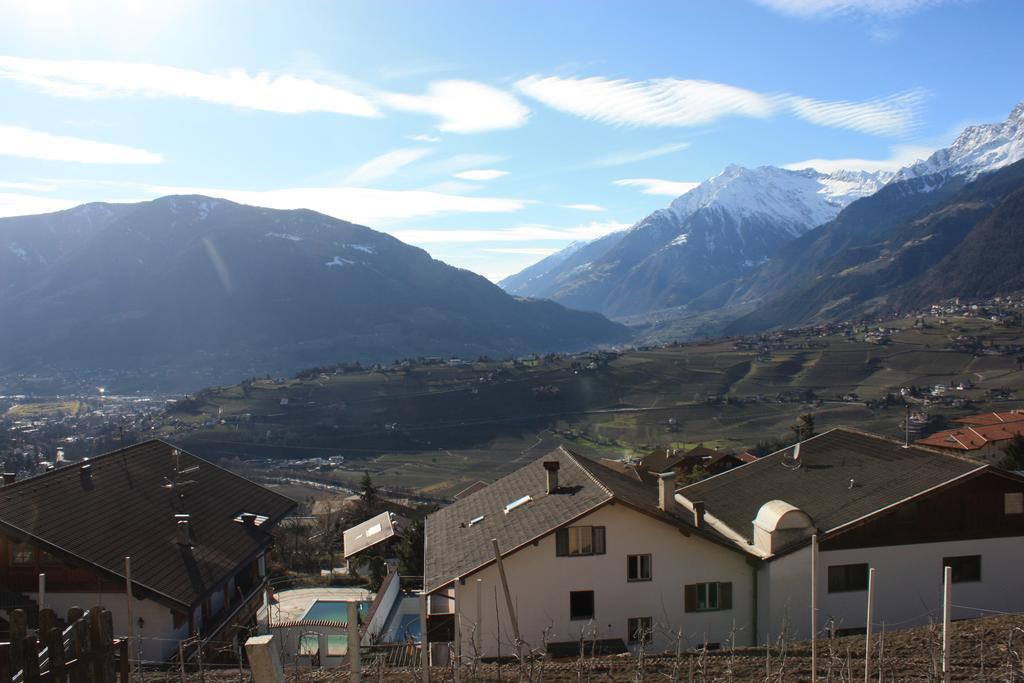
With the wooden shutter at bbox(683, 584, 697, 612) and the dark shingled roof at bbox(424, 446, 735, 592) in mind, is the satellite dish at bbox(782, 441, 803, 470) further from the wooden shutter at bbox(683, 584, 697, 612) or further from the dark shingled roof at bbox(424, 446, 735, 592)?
the wooden shutter at bbox(683, 584, 697, 612)

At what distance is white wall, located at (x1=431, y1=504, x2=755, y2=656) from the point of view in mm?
14797

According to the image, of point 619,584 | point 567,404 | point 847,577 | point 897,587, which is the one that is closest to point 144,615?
point 619,584

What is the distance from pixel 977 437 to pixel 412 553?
39.1 metres

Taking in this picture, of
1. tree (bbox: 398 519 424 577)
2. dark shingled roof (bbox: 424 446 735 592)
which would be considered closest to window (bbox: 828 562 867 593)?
dark shingled roof (bbox: 424 446 735 592)

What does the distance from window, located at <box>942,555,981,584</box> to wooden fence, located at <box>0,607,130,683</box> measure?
1588 centimetres

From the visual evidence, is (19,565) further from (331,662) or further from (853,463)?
(853,463)

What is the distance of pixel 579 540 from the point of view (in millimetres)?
15164

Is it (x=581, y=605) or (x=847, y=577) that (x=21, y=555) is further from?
(x=847, y=577)

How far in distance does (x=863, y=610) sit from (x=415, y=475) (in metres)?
62.6

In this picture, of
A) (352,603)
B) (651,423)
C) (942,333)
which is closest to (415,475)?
(651,423)

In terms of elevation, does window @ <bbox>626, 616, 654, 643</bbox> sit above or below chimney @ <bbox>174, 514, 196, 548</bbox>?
below

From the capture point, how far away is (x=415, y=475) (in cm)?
7531

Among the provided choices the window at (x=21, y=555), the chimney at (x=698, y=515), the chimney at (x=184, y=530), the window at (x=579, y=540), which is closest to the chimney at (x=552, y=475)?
the window at (x=579, y=540)

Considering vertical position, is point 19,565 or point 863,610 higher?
point 19,565
